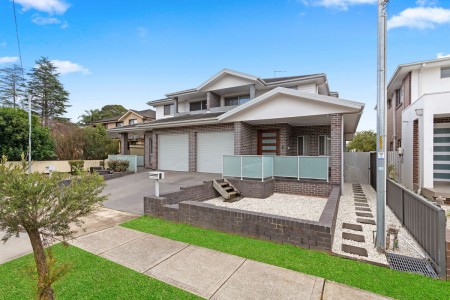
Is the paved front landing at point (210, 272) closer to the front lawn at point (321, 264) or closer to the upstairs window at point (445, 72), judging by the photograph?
the front lawn at point (321, 264)

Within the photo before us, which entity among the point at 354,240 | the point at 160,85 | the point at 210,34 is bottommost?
the point at 354,240

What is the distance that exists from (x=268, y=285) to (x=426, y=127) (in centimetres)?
1038

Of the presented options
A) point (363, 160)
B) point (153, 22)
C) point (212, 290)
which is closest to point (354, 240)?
point (212, 290)

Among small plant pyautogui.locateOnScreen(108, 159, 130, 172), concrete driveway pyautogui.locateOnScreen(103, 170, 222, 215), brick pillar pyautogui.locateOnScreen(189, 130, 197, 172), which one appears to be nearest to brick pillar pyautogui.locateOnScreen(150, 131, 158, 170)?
small plant pyautogui.locateOnScreen(108, 159, 130, 172)

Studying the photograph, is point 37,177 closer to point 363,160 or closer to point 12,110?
point 363,160

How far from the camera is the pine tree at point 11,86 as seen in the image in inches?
1521

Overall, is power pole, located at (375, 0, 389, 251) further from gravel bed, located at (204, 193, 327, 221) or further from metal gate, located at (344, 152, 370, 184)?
metal gate, located at (344, 152, 370, 184)

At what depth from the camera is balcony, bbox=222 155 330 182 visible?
9.60 m

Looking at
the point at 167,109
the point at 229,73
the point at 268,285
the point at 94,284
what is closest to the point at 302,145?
the point at 229,73

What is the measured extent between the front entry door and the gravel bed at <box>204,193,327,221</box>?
3.65 metres

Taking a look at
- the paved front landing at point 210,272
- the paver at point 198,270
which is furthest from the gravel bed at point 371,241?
the paver at point 198,270

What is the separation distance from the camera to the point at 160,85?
73.8 feet

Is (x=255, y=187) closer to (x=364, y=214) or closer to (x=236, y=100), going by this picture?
(x=364, y=214)

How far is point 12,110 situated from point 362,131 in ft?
166
